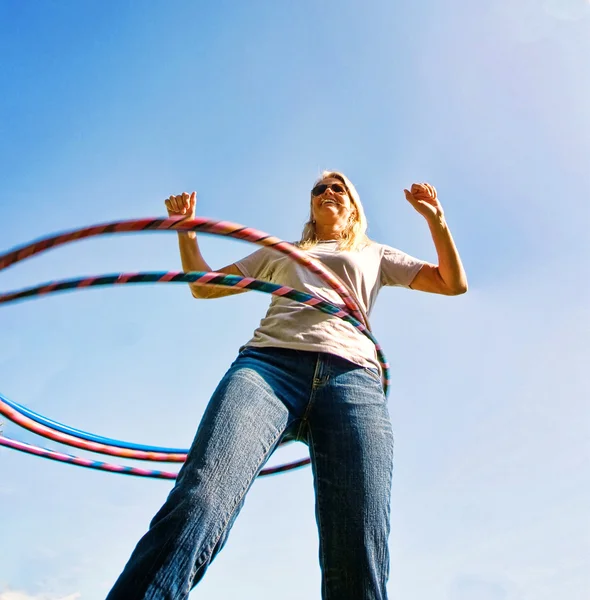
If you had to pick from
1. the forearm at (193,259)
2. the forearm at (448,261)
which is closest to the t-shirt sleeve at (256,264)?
the forearm at (193,259)

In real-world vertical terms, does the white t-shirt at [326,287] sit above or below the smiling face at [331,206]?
below

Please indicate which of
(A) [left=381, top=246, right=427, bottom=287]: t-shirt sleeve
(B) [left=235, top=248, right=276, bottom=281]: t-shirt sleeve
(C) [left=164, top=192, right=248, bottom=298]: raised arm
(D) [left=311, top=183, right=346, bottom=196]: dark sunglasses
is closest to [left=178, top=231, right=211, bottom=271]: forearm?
(C) [left=164, top=192, right=248, bottom=298]: raised arm

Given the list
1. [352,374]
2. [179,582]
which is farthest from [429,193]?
[179,582]

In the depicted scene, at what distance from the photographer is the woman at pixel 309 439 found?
83.0 inches

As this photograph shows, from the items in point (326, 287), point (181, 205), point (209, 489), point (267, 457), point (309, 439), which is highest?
point (181, 205)

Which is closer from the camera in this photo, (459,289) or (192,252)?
(459,289)

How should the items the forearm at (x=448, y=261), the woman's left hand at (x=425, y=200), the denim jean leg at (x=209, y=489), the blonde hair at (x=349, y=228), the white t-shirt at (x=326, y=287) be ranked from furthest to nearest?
1. the blonde hair at (x=349, y=228)
2. the woman's left hand at (x=425, y=200)
3. the forearm at (x=448, y=261)
4. the white t-shirt at (x=326, y=287)
5. the denim jean leg at (x=209, y=489)

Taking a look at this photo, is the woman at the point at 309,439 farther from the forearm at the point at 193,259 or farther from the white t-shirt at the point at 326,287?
the forearm at the point at 193,259

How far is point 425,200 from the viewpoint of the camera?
3498mm

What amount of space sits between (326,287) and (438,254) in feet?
2.10

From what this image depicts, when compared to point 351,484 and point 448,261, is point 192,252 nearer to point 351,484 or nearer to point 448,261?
point 448,261

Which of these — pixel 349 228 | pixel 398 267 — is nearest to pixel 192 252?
pixel 349 228

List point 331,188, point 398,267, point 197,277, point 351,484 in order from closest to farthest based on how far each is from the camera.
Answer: point 351,484 → point 197,277 → point 398,267 → point 331,188

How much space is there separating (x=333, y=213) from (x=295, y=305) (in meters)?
0.88
